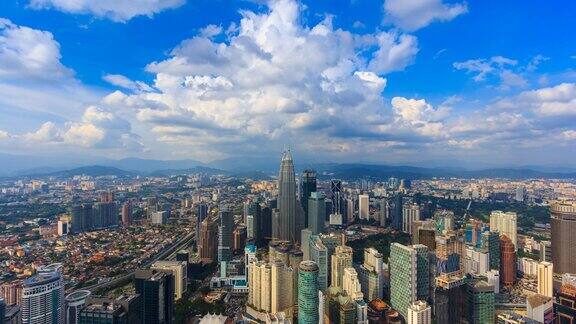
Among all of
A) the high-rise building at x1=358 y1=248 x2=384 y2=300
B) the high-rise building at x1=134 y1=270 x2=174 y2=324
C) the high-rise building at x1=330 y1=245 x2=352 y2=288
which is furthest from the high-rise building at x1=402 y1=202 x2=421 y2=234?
the high-rise building at x1=134 y1=270 x2=174 y2=324

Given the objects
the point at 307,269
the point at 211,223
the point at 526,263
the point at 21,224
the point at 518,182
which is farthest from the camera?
the point at 518,182

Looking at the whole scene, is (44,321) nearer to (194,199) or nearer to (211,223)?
(211,223)

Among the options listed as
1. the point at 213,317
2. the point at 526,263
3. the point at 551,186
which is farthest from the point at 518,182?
the point at 213,317

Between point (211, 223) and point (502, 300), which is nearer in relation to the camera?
point (502, 300)

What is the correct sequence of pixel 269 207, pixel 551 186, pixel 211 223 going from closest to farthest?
pixel 211 223
pixel 269 207
pixel 551 186

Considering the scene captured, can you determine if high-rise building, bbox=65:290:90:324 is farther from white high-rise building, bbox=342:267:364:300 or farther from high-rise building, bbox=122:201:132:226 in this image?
high-rise building, bbox=122:201:132:226

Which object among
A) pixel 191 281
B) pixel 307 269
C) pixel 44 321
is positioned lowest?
pixel 191 281

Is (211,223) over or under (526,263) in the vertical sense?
over
